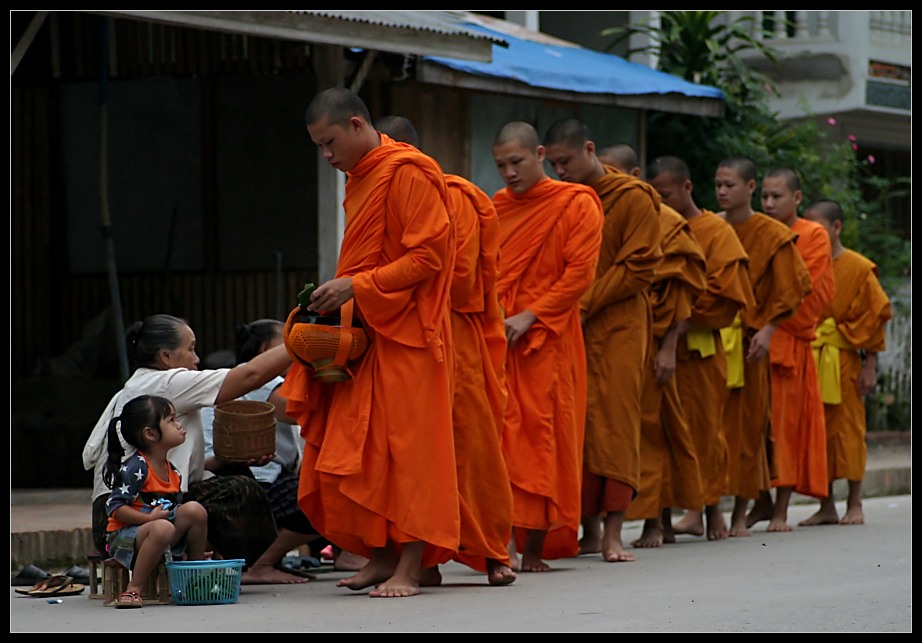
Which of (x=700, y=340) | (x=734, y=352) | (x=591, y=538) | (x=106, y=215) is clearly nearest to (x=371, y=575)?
(x=591, y=538)

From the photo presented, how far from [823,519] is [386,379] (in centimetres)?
496

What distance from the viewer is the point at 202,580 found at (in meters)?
6.54

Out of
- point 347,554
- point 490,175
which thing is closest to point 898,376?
point 490,175

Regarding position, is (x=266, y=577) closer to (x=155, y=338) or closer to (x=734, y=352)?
(x=155, y=338)

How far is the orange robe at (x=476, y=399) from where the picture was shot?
7172mm

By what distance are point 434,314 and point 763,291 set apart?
4.00m

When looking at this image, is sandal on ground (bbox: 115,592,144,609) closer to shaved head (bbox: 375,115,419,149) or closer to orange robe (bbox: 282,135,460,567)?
orange robe (bbox: 282,135,460,567)

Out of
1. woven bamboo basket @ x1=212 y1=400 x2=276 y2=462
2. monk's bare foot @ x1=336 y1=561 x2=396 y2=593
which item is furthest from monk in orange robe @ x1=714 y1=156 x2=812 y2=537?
woven bamboo basket @ x1=212 y1=400 x2=276 y2=462

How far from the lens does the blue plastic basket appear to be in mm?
6512

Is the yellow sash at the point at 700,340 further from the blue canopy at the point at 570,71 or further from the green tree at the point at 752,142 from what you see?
the green tree at the point at 752,142

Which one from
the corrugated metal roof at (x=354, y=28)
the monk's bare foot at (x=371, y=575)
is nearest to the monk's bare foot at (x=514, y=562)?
the monk's bare foot at (x=371, y=575)

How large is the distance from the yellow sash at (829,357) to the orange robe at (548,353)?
12.0ft

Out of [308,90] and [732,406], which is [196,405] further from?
[308,90]

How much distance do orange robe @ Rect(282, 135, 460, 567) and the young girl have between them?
54 cm
